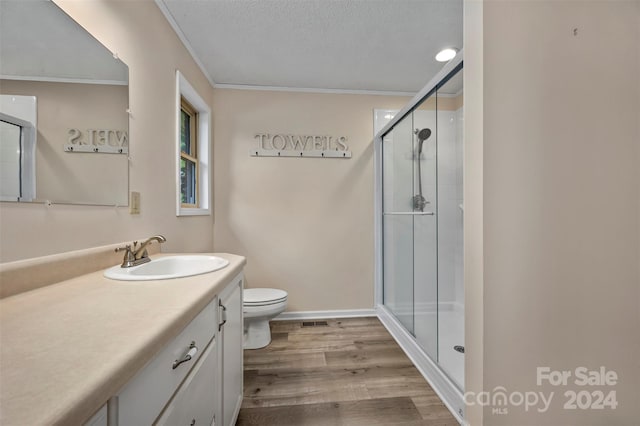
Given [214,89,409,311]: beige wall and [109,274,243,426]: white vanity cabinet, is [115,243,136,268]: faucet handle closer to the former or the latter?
[109,274,243,426]: white vanity cabinet

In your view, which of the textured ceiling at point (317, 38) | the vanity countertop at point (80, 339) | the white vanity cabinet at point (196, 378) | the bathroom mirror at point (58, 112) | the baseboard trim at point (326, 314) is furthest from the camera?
the baseboard trim at point (326, 314)

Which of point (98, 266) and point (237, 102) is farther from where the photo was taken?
point (237, 102)

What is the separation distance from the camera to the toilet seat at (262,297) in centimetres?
195

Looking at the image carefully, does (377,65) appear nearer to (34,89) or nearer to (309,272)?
(309,272)

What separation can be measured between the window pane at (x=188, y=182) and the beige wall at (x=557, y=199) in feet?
6.79

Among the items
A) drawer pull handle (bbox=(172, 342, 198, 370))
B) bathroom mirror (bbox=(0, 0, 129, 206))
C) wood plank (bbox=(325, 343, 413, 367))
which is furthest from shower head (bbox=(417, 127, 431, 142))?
drawer pull handle (bbox=(172, 342, 198, 370))

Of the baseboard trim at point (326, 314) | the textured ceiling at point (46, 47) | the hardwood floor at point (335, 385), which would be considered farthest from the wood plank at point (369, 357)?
the textured ceiling at point (46, 47)

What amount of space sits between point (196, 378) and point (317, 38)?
6.76 feet

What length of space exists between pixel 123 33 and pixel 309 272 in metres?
2.14

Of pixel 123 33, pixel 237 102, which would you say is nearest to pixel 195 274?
pixel 123 33

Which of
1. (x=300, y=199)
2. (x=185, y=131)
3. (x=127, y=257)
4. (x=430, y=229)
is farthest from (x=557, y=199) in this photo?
(x=185, y=131)

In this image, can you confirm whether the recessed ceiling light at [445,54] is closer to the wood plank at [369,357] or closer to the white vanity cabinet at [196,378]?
the white vanity cabinet at [196,378]

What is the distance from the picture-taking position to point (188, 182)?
7.53 feet

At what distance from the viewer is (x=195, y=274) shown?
3.12 ft
